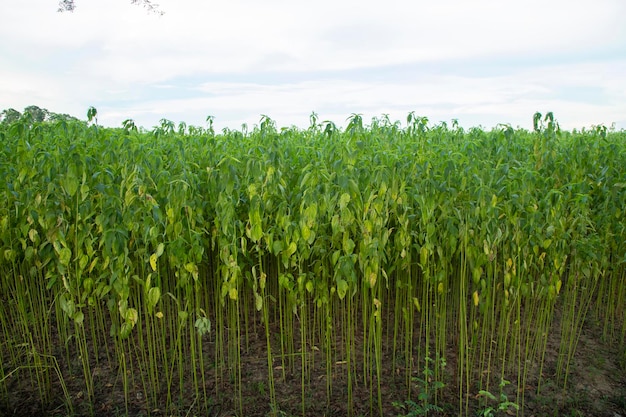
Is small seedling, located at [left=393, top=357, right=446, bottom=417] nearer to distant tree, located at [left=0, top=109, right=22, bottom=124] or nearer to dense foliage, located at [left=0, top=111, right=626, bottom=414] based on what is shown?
dense foliage, located at [left=0, top=111, right=626, bottom=414]

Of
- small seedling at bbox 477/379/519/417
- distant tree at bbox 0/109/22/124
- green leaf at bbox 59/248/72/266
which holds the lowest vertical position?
small seedling at bbox 477/379/519/417

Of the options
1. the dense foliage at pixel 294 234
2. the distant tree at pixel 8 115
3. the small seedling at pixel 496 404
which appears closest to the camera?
the dense foliage at pixel 294 234

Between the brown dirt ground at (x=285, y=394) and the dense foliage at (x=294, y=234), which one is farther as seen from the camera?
the brown dirt ground at (x=285, y=394)

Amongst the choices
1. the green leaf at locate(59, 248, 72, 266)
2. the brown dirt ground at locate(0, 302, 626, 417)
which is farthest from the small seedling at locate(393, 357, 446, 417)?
the green leaf at locate(59, 248, 72, 266)

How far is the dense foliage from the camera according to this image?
313cm

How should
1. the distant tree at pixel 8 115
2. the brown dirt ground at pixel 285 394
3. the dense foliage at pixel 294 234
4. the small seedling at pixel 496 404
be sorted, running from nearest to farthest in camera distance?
the dense foliage at pixel 294 234 < the small seedling at pixel 496 404 < the brown dirt ground at pixel 285 394 < the distant tree at pixel 8 115

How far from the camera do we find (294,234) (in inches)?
122

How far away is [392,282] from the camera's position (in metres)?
4.73

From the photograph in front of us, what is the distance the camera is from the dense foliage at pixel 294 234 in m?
3.13

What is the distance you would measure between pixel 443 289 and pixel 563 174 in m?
1.64

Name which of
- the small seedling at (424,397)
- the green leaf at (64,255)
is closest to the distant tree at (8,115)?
the green leaf at (64,255)

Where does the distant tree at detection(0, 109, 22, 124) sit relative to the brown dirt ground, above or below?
above

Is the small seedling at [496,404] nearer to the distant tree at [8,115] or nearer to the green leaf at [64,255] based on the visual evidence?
the green leaf at [64,255]

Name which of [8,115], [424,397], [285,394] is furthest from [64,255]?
[8,115]
